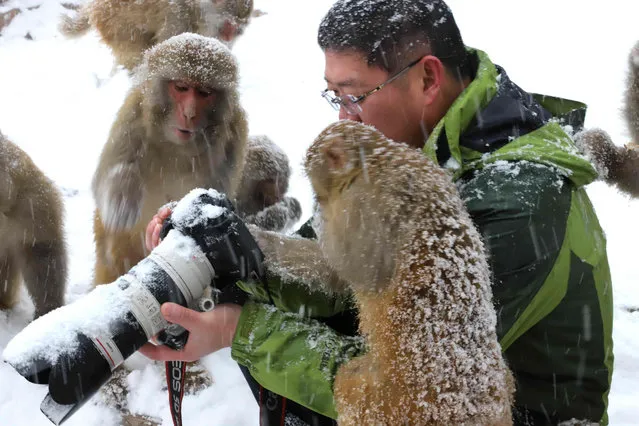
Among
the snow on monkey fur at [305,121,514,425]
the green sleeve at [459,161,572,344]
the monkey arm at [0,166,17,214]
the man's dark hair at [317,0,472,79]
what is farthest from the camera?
the monkey arm at [0,166,17,214]

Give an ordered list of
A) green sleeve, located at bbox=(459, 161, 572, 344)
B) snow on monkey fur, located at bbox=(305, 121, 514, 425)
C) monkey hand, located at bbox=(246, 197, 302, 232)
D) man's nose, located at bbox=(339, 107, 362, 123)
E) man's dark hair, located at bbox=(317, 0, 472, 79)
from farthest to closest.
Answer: monkey hand, located at bbox=(246, 197, 302, 232) → man's nose, located at bbox=(339, 107, 362, 123) → man's dark hair, located at bbox=(317, 0, 472, 79) → green sleeve, located at bbox=(459, 161, 572, 344) → snow on monkey fur, located at bbox=(305, 121, 514, 425)

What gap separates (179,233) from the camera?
4.71 feet

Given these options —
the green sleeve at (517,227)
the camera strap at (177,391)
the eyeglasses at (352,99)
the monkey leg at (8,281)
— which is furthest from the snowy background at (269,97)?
the green sleeve at (517,227)

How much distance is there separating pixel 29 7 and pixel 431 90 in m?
8.36

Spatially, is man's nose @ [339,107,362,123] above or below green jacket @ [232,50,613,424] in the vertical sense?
above

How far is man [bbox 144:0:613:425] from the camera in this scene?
1.35 m

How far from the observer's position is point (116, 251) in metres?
3.16

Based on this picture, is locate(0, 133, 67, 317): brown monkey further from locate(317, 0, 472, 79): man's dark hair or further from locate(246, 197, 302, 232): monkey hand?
locate(317, 0, 472, 79): man's dark hair

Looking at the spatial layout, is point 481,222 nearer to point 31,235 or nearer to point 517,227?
point 517,227

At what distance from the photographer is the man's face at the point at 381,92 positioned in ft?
5.18

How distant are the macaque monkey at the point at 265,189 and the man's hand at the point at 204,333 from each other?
2.06m

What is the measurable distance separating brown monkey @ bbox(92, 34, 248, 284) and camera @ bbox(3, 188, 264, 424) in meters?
1.53

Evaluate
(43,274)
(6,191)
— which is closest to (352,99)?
(6,191)

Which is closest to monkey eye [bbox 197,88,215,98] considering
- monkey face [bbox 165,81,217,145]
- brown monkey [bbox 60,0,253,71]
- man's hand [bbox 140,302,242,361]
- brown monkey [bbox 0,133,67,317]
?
monkey face [bbox 165,81,217,145]
